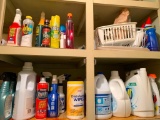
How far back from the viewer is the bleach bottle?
78cm

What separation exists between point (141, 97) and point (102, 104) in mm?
244

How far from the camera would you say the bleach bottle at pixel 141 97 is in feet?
2.56

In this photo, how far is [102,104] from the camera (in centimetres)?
76

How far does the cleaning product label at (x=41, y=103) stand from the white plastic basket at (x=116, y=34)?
0.48 m

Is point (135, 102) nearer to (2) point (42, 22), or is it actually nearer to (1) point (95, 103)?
(1) point (95, 103)

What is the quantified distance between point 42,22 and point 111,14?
528mm

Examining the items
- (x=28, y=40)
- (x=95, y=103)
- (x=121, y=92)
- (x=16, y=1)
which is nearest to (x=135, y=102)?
(x=121, y=92)

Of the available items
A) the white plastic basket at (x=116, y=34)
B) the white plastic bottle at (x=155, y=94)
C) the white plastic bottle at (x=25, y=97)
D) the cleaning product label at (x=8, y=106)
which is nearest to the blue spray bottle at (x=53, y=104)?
the white plastic bottle at (x=25, y=97)

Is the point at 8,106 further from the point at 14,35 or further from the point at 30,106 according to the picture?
the point at 14,35

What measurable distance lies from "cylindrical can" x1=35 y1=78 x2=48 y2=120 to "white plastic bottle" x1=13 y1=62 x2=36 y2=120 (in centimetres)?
4

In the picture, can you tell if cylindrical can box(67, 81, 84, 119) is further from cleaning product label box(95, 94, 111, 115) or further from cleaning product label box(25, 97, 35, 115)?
cleaning product label box(25, 97, 35, 115)

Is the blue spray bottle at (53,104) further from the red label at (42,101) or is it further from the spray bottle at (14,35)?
the spray bottle at (14,35)

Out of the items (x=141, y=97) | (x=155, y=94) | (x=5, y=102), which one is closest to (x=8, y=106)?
(x=5, y=102)

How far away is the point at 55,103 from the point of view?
79 centimetres
